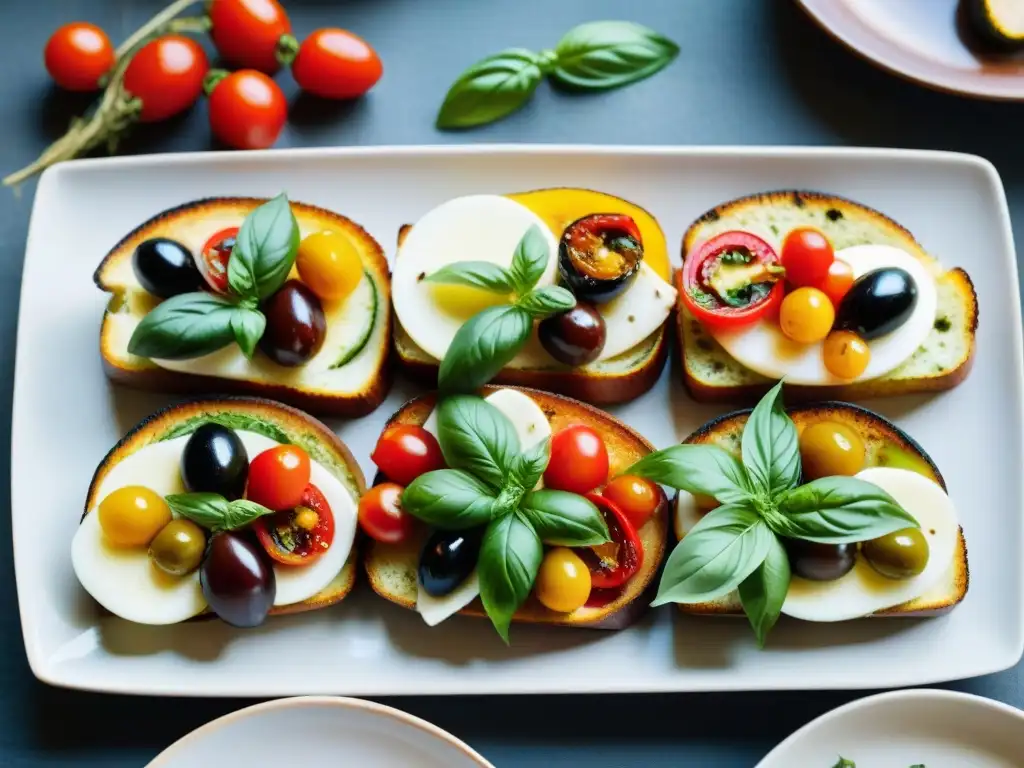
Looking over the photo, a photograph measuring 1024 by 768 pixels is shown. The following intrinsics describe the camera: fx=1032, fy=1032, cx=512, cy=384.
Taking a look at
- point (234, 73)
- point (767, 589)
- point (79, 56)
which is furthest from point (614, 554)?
point (79, 56)

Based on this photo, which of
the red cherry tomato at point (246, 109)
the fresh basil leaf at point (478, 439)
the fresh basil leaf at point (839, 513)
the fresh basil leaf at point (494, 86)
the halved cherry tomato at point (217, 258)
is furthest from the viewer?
the fresh basil leaf at point (494, 86)

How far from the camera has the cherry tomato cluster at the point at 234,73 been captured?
3.10 meters

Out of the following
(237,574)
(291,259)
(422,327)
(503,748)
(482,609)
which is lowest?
(503,748)

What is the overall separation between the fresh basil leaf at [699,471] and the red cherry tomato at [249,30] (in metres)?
1.73

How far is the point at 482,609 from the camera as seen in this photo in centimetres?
273

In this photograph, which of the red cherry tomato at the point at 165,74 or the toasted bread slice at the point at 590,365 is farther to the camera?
the red cherry tomato at the point at 165,74

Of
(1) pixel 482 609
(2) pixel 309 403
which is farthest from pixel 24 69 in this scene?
(1) pixel 482 609

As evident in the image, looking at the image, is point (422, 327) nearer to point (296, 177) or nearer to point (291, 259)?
point (291, 259)

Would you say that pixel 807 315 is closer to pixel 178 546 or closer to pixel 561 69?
pixel 561 69

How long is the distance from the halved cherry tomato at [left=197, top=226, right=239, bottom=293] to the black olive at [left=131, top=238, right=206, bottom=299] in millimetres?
36

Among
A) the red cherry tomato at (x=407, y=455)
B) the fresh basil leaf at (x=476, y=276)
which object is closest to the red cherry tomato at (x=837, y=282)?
the fresh basil leaf at (x=476, y=276)

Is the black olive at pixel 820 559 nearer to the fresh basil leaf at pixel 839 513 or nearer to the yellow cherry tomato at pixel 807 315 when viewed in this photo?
the fresh basil leaf at pixel 839 513

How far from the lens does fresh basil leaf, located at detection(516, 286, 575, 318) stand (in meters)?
2.67

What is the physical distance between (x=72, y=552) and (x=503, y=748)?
1.28 meters
